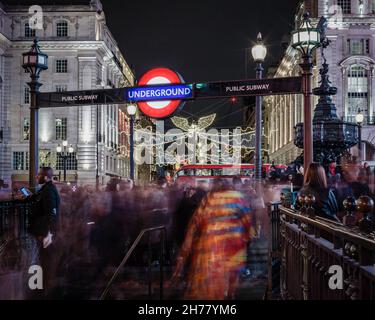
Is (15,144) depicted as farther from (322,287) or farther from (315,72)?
(322,287)

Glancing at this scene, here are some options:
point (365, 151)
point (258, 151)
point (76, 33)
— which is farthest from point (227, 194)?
point (76, 33)

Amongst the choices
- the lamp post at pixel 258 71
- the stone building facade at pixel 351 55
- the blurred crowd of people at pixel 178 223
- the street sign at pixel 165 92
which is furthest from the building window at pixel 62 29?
the street sign at pixel 165 92

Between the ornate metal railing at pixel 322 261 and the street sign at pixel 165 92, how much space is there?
629 cm

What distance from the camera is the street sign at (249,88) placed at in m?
12.9

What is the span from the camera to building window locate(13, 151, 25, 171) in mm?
63531

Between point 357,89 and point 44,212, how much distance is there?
53690 millimetres

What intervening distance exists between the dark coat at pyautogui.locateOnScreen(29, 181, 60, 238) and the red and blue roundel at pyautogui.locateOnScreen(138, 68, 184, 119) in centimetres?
605

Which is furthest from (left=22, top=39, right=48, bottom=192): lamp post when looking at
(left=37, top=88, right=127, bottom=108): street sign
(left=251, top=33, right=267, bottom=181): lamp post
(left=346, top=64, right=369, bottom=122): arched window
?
(left=346, top=64, right=369, bottom=122): arched window

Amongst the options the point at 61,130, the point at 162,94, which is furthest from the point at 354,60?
the point at 162,94

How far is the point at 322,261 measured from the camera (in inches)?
184

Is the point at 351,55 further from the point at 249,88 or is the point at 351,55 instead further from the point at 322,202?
the point at 322,202

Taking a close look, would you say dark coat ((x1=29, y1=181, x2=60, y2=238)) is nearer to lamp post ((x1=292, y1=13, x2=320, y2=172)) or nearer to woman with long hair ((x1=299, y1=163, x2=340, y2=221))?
woman with long hair ((x1=299, y1=163, x2=340, y2=221))

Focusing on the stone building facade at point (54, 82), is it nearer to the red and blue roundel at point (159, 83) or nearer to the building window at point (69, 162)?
the building window at point (69, 162)

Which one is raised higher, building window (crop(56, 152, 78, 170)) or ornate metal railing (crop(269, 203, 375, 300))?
building window (crop(56, 152, 78, 170))
